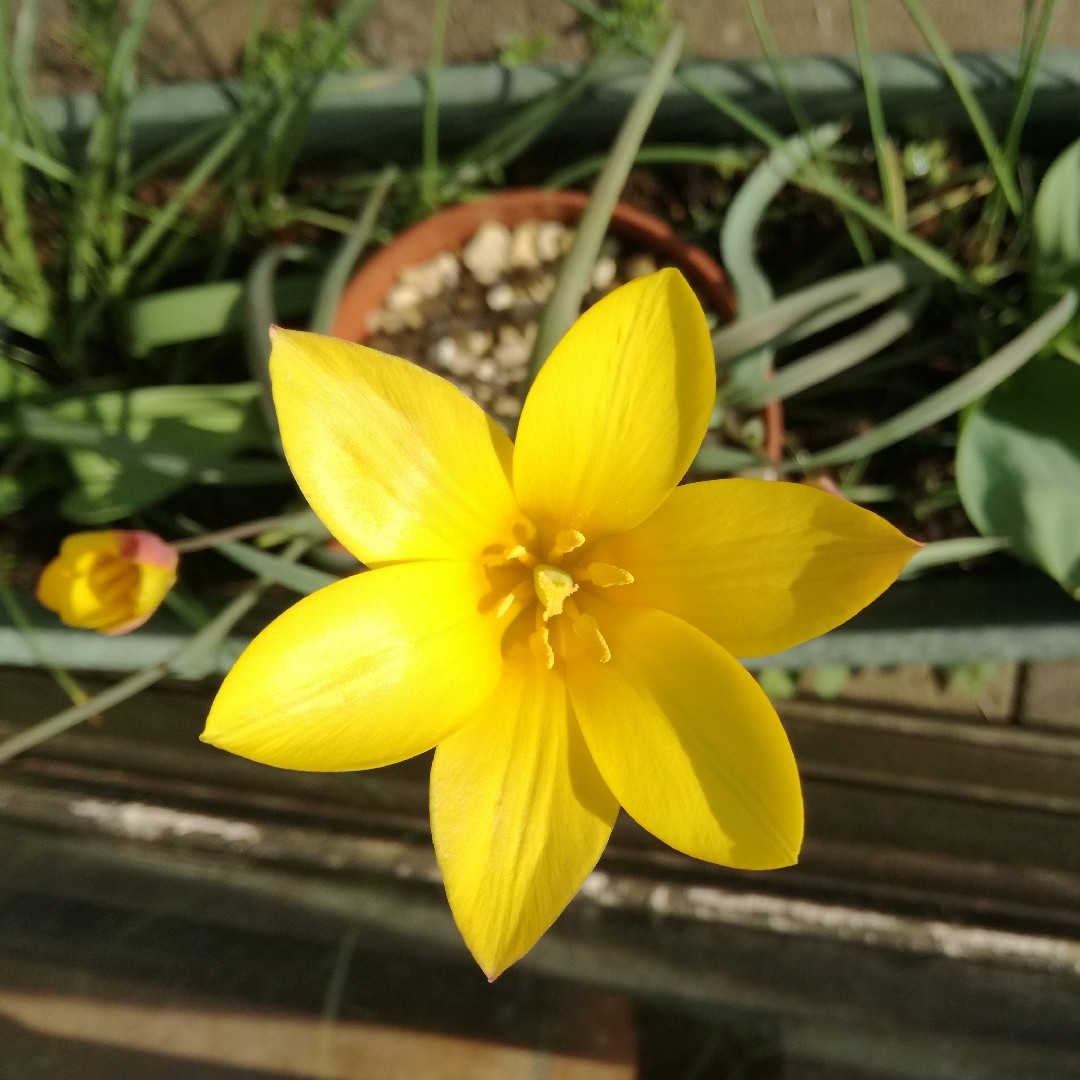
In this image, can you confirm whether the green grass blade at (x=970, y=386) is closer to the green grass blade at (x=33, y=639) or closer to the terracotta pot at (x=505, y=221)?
the terracotta pot at (x=505, y=221)

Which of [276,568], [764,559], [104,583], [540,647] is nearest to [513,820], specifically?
[540,647]

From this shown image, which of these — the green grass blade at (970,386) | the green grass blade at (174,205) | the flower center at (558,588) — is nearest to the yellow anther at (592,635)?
the flower center at (558,588)

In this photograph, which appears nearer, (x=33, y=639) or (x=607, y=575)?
(x=607, y=575)

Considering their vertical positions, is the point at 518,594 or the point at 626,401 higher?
the point at 626,401

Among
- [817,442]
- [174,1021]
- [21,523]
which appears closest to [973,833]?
[817,442]

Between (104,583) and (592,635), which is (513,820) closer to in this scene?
(592,635)

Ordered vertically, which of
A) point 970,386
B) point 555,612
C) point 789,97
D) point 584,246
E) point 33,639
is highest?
point 789,97

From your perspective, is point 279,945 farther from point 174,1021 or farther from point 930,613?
point 930,613
